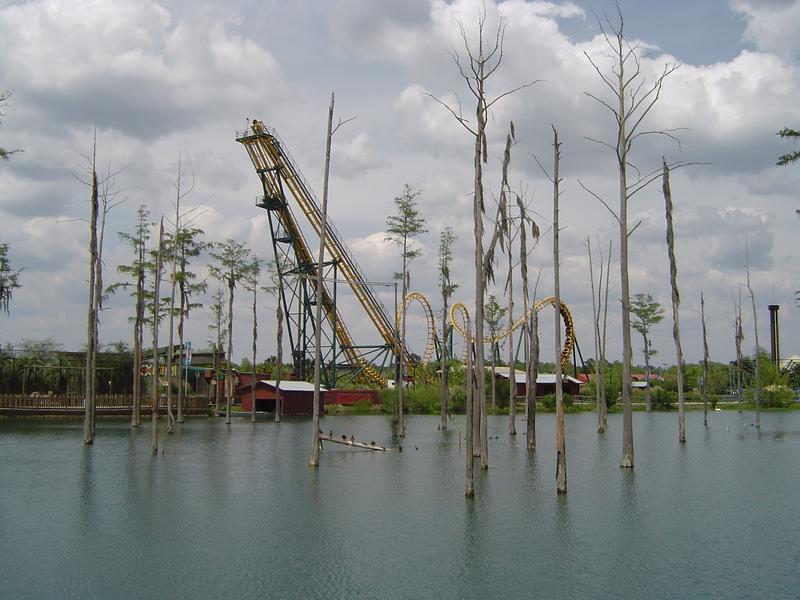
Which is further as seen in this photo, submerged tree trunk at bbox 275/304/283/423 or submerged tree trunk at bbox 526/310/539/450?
submerged tree trunk at bbox 275/304/283/423

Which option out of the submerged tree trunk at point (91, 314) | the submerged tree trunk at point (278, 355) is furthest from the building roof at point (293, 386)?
the submerged tree trunk at point (91, 314)

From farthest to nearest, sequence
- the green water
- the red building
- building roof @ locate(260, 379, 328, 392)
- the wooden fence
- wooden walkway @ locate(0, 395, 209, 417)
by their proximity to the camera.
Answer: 1. the red building
2. building roof @ locate(260, 379, 328, 392)
3. the wooden fence
4. wooden walkway @ locate(0, 395, 209, 417)
5. the green water

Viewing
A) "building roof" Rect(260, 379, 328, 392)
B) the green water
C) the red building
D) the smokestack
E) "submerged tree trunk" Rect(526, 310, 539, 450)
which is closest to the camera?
the green water

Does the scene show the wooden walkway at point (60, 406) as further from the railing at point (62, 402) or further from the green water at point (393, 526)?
the green water at point (393, 526)

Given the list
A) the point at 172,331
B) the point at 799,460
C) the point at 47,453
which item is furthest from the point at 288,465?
the point at 172,331

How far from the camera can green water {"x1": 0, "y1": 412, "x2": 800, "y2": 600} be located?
12.1 metres

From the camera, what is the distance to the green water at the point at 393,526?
12062 mm

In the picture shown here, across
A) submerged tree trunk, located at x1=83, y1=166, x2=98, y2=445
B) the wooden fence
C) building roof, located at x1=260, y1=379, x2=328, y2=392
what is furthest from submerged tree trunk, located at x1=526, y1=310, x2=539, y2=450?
the wooden fence

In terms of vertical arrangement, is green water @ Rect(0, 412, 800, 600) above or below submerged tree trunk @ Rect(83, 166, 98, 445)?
below

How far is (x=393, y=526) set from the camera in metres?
15.9

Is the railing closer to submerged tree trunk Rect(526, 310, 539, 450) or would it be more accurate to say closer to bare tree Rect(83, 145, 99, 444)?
bare tree Rect(83, 145, 99, 444)

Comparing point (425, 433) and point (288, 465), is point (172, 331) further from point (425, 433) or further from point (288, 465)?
point (288, 465)

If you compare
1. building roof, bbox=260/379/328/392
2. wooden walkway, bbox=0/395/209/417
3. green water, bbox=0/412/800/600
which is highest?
building roof, bbox=260/379/328/392

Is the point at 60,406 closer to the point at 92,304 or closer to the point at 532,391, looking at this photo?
the point at 92,304
